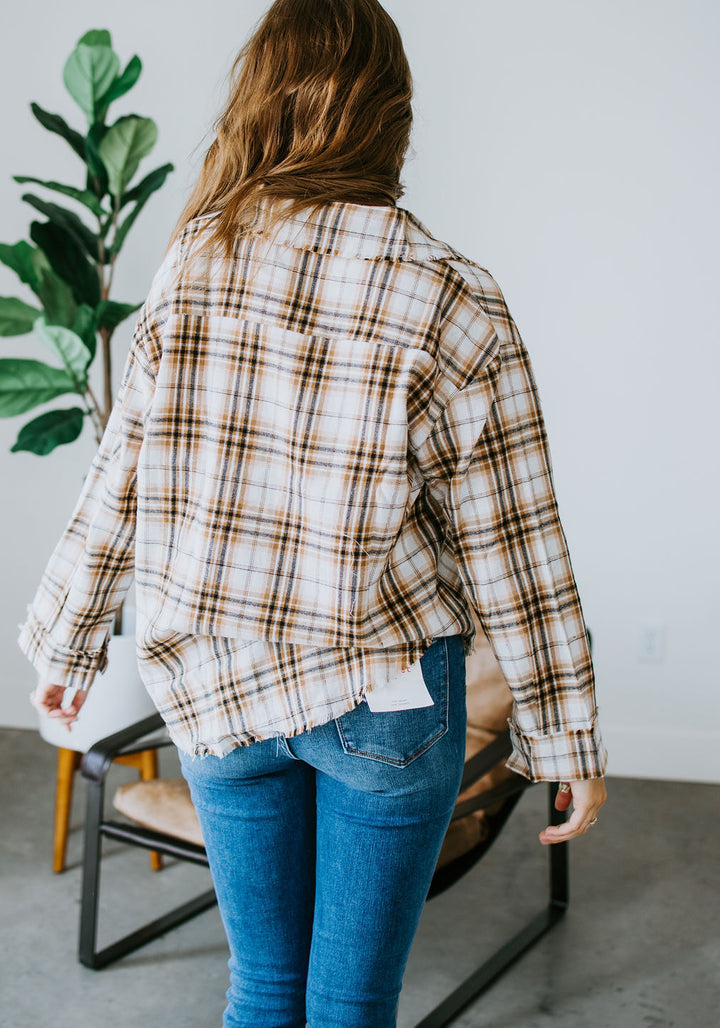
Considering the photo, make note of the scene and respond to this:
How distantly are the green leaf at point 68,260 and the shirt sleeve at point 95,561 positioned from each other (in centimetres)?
131

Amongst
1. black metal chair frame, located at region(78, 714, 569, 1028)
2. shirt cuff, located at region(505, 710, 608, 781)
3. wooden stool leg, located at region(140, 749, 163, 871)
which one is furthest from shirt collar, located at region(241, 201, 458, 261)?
wooden stool leg, located at region(140, 749, 163, 871)

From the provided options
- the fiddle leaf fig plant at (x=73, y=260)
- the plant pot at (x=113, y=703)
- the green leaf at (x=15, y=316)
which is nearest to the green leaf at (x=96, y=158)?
the fiddle leaf fig plant at (x=73, y=260)

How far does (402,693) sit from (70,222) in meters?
1.75

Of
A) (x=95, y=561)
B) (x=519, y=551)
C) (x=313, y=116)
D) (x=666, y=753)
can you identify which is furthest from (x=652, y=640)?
(x=313, y=116)

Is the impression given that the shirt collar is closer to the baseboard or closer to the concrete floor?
the concrete floor

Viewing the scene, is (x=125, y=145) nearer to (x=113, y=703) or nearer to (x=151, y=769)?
(x=113, y=703)

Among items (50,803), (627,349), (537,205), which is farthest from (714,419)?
(50,803)

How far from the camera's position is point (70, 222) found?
2211 millimetres

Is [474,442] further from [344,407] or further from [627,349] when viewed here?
[627,349]

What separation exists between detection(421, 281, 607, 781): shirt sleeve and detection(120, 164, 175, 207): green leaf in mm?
1611

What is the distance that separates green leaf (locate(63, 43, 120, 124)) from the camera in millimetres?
2166

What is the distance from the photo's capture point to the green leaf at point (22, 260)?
218cm

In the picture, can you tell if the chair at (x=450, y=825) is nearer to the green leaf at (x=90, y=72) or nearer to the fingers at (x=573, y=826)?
the fingers at (x=573, y=826)

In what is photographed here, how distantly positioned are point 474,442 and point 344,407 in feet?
0.42
